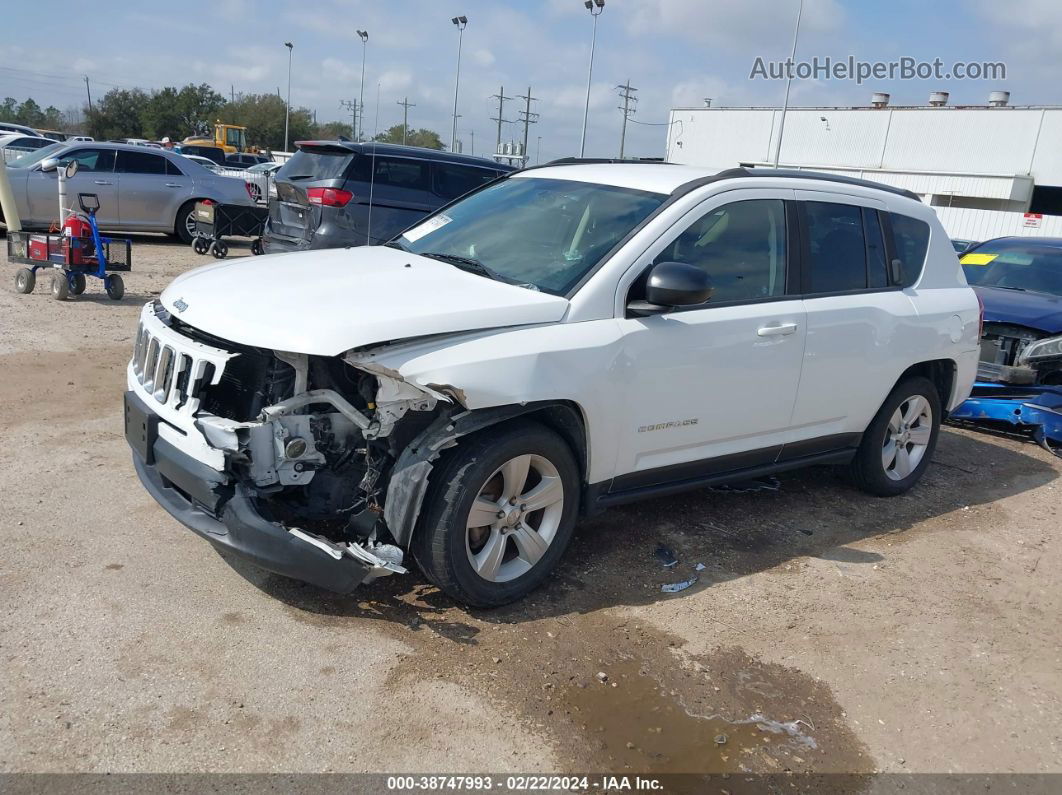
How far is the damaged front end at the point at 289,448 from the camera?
3.29 meters

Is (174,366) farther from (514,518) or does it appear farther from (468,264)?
(514,518)

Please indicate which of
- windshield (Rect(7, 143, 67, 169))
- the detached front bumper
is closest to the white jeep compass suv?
the detached front bumper

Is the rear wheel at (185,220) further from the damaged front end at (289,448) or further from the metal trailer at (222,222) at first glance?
the damaged front end at (289,448)

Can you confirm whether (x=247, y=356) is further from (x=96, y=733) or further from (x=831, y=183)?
(x=831, y=183)

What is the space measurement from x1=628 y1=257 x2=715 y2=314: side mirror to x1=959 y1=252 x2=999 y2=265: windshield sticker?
6601 millimetres

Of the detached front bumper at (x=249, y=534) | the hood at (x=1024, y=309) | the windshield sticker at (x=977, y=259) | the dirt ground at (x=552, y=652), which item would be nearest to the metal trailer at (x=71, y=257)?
the dirt ground at (x=552, y=652)

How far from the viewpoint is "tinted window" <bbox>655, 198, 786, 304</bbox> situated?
4137mm

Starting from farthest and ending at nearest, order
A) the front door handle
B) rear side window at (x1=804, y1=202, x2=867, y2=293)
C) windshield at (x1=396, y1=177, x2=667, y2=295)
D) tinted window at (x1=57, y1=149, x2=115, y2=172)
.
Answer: tinted window at (x1=57, y1=149, x2=115, y2=172), rear side window at (x1=804, y1=202, x2=867, y2=293), the front door handle, windshield at (x1=396, y1=177, x2=667, y2=295)

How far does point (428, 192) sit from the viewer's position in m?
10.5

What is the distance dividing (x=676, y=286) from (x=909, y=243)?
2.49m

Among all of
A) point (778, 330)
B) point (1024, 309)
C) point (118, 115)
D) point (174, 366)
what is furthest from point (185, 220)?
point (118, 115)

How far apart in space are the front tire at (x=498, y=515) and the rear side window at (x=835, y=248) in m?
1.93

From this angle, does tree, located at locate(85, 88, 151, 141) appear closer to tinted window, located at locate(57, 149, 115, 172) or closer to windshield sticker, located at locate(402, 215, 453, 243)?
tinted window, located at locate(57, 149, 115, 172)

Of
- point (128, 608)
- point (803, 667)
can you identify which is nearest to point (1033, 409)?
point (803, 667)
